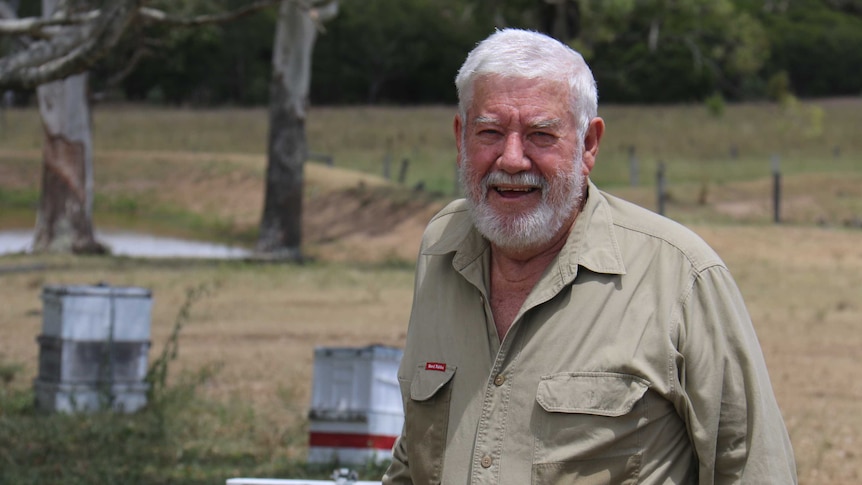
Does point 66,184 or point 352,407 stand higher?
point 352,407

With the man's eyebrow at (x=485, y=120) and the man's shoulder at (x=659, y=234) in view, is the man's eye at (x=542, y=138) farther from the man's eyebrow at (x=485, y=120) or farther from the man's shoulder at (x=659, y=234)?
the man's shoulder at (x=659, y=234)

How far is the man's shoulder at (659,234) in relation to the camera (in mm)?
2838

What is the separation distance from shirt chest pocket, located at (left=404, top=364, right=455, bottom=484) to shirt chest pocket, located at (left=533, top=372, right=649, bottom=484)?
0.28m

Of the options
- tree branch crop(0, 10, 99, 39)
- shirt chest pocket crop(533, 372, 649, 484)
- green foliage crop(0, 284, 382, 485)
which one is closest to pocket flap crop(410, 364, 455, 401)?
shirt chest pocket crop(533, 372, 649, 484)

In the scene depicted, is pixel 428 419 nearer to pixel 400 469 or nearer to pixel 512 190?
pixel 400 469

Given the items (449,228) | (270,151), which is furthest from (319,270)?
(449,228)

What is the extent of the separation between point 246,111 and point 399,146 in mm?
13573

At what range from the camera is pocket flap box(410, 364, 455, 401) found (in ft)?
9.82

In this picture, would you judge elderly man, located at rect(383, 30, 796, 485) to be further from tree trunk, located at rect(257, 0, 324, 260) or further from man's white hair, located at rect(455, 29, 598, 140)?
tree trunk, located at rect(257, 0, 324, 260)

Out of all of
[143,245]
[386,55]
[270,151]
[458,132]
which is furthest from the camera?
[386,55]

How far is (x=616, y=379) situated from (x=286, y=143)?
18.1 meters

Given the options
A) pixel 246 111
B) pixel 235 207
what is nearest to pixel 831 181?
pixel 235 207

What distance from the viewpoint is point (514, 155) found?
2.90 meters

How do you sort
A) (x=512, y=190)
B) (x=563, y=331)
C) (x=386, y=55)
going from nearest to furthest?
(x=563, y=331)
(x=512, y=190)
(x=386, y=55)
